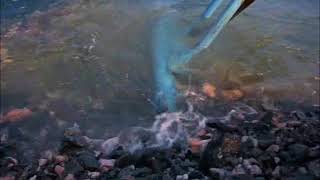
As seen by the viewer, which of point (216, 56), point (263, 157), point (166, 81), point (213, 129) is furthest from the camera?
point (216, 56)

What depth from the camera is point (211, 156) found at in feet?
10.9

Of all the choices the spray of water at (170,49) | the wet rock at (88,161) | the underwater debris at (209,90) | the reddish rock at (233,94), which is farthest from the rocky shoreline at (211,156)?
the spray of water at (170,49)

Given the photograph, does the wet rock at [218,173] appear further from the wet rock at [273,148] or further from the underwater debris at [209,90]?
the underwater debris at [209,90]

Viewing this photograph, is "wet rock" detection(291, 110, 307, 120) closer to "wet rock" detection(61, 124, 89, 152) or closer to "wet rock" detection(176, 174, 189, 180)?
"wet rock" detection(176, 174, 189, 180)

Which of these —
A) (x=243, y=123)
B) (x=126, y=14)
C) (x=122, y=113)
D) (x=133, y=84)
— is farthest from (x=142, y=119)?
(x=126, y=14)

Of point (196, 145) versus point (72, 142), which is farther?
point (72, 142)

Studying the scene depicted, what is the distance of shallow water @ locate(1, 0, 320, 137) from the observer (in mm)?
4422

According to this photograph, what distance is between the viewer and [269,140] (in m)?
3.45

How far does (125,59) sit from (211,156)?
6.86 ft

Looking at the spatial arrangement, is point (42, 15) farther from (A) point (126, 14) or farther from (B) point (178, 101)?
(B) point (178, 101)

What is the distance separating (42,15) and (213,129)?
11.3 feet

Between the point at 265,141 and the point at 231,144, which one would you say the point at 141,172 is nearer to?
the point at 231,144

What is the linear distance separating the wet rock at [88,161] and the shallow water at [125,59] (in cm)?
52

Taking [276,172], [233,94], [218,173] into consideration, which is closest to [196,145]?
[218,173]
